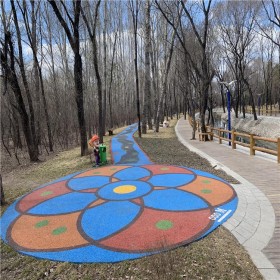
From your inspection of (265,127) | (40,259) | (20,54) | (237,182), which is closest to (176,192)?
(237,182)

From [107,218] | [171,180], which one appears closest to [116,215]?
[107,218]

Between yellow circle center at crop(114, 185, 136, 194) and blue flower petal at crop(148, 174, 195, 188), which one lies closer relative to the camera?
yellow circle center at crop(114, 185, 136, 194)

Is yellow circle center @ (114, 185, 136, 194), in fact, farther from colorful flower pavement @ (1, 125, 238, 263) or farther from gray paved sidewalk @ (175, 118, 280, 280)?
gray paved sidewalk @ (175, 118, 280, 280)

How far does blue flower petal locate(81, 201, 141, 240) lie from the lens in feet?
13.6

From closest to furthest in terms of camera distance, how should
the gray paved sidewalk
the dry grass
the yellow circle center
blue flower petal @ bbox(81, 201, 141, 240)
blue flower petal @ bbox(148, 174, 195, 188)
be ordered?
the dry grass < the gray paved sidewalk < blue flower petal @ bbox(81, 201, 141, 240) < the yellow circle center < blue flower petal @ bbox(148, 174, 195, 188)

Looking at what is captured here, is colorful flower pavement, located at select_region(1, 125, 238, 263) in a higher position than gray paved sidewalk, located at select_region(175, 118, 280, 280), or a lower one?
higher

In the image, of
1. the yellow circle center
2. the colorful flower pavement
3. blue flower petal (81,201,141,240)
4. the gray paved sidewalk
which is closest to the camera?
the gray paved sidewalk

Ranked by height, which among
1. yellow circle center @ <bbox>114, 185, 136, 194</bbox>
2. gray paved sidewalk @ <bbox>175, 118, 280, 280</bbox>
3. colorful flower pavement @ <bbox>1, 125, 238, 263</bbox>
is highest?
yellow circle center @ <bbox>114, 185, 136, 194</bbox>

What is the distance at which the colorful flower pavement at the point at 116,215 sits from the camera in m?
3.67

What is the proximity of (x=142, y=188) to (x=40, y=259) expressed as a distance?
10.4ft

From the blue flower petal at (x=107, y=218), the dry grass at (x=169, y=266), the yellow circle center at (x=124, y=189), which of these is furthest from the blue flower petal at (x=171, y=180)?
the dry grass at (x=169, y=266)

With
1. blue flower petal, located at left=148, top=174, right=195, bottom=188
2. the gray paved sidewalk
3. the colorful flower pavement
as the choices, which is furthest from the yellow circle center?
the gray paved sidewalk

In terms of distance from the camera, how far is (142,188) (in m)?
6.23

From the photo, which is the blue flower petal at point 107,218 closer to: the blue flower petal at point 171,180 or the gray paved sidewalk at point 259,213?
the blue flower petal at point 171,180
